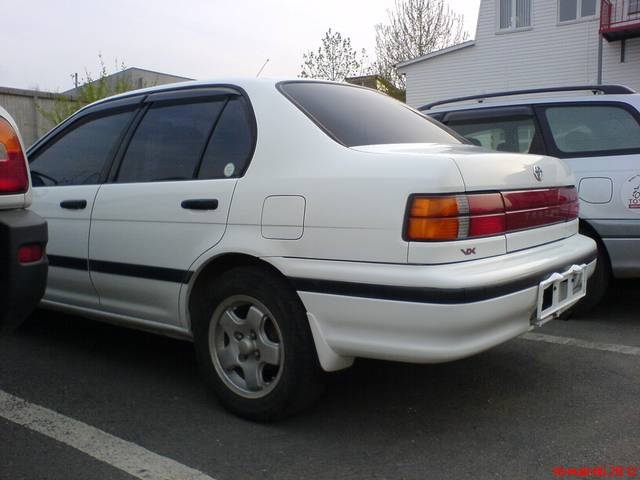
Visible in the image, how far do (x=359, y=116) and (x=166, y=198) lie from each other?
3.37 feet

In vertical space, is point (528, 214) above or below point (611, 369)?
above

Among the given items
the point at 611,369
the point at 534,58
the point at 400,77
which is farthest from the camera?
the point at 400,77

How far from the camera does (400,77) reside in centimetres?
2741

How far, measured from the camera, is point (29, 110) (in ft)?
61.3

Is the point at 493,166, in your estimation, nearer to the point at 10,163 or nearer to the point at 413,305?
the point at 413,305

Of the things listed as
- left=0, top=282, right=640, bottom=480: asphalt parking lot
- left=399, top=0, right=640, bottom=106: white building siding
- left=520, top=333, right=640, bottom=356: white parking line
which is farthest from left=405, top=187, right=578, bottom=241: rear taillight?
left=399, top=0, right=640, bottom=106: white building siding

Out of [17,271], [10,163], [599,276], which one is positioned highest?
[10,163]

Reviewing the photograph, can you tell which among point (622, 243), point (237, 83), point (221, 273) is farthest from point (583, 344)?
point (237, 83)

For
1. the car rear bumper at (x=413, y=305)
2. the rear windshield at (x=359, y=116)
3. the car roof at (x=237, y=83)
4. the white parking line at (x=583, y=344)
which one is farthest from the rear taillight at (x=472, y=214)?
the white parking line at (x=583, y=344)

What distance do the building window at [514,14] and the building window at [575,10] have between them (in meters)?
0.90

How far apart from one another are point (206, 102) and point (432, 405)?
188cm

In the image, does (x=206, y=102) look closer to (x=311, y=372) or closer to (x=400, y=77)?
(x=311, y=372)

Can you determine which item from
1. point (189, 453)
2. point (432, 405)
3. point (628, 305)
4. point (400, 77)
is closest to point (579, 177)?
point (628, 305)

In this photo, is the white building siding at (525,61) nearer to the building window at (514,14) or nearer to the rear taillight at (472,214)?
the building window at (514,14)
